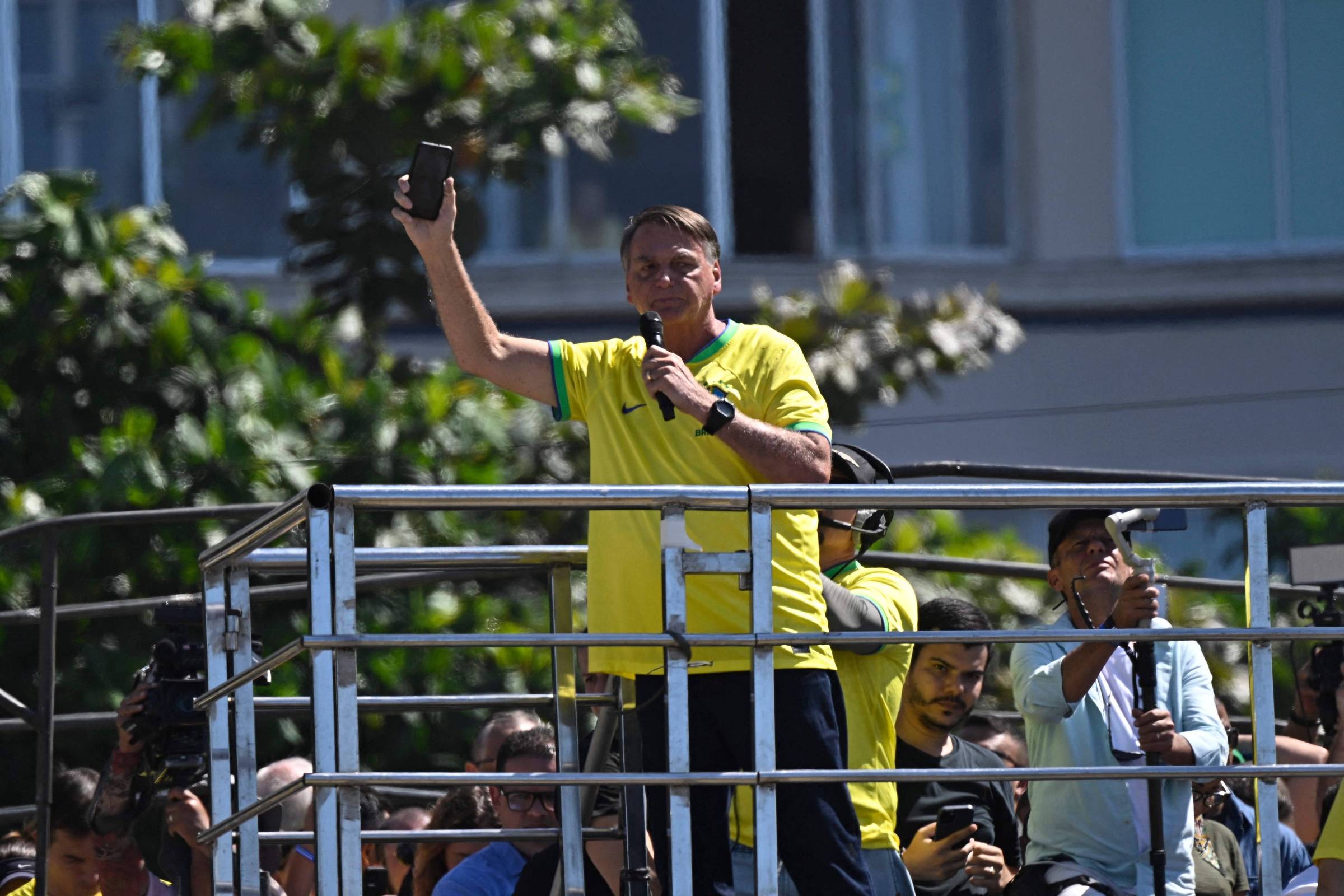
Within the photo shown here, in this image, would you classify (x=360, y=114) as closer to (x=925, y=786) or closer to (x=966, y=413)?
(x=966, y=413)

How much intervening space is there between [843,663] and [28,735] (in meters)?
4.81

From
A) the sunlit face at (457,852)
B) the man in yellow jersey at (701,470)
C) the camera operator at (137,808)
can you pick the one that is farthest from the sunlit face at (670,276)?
the sunlit face at (457,852)

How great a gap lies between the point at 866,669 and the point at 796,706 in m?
0.80

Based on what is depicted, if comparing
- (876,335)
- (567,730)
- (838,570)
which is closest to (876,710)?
(838,570)

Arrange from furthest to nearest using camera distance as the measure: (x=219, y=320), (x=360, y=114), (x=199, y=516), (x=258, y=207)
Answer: (x=258, y=207) < (x=360, y=114) < (x=219, y=320) < (x=199, y=516)

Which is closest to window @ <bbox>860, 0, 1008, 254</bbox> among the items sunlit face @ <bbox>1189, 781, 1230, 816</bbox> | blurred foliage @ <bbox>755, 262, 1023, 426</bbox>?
blurred foliage @ <bbox>755, 262, 1023, 426</bbox>

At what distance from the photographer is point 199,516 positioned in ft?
24.8

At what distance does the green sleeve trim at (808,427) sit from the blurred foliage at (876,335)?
5.87 meters

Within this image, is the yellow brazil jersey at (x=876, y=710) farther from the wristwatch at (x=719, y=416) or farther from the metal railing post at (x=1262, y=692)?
the metal railing post at (x=1262, y=692)

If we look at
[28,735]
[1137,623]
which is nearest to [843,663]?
[1137,623]

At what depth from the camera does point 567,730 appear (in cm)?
523

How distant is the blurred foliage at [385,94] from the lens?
10.8 m

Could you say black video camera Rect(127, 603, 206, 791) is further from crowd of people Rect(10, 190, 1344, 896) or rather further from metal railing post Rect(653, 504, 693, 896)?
metal railing post Rect(653, 504, 693, 896)

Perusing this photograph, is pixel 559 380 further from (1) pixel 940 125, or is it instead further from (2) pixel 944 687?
(1) pixel 940 125
